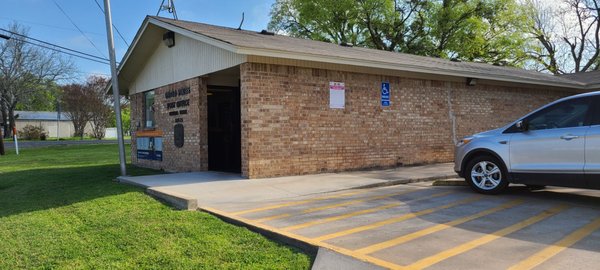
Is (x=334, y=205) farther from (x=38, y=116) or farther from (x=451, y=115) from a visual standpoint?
(x=38, y=116)

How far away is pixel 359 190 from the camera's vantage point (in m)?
8.31

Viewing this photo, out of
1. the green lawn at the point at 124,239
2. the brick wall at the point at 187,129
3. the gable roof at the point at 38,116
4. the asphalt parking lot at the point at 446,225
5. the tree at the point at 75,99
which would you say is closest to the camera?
the asphalt parking lot at the point at 446,225

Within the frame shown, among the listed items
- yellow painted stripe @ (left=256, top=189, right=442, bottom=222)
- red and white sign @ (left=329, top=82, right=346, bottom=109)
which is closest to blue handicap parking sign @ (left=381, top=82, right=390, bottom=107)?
red and white sign @ (left=329, top=82, right=346, bottom=109)

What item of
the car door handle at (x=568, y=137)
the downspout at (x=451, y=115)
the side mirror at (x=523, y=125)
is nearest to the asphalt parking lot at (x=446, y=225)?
the car door handle at (x=568, y=137)

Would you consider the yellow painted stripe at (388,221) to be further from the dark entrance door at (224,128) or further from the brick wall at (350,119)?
the dark entrance door at (224,128)

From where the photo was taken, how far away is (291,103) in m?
9.98

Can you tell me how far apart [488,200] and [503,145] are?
3.11 feet

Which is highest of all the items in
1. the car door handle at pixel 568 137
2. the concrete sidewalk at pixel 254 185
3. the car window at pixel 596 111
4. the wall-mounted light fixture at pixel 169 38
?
the wall-mounted light fixture at pixel 169 38

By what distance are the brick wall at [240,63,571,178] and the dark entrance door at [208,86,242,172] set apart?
10.1 feet

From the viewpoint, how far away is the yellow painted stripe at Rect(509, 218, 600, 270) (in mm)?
3924

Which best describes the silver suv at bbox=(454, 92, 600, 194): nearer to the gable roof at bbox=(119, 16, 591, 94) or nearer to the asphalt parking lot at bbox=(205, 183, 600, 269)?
the asphalt parking lot at bbox=(205, 183, 600, 269)

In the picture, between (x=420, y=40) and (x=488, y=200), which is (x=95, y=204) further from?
(x=420, y=40)

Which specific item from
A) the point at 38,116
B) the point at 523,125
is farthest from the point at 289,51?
the point at 38,116

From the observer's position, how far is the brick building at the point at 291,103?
9625 millimetres
